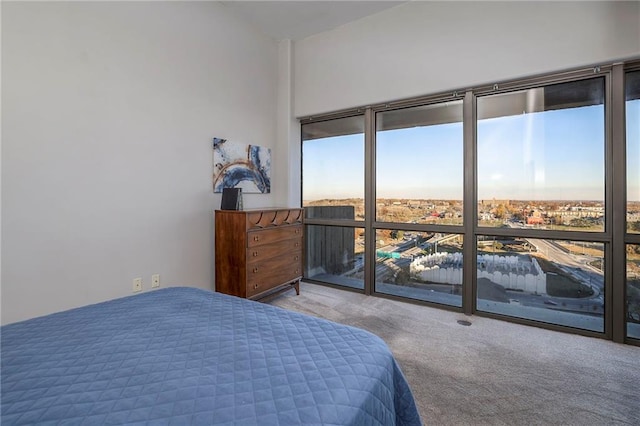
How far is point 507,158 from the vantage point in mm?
2902

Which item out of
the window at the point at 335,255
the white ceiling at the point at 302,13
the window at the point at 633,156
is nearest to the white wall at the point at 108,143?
the white ceiling at the point at 302,13

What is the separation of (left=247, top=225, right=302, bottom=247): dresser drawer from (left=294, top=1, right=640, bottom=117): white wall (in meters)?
1.63

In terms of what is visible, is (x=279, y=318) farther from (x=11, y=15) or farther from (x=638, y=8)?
(x=638, y=8)

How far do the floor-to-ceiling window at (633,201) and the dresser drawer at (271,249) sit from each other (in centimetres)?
303

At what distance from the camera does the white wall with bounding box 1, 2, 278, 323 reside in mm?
1930

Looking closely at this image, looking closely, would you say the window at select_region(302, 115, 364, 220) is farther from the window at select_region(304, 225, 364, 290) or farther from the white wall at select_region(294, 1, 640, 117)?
the white wall at select_region(294, 1, 640, 117)

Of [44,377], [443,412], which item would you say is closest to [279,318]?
[44,377]

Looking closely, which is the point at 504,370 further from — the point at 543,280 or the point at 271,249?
the point at 271,249

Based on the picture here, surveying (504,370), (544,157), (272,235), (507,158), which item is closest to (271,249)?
(272,235)

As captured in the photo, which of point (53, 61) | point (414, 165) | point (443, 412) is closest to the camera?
point (443, 412)

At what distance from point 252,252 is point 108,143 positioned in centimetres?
150

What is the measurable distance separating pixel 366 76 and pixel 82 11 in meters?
Result: 2.67

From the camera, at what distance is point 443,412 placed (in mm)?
1642

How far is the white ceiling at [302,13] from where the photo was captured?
3258 millimetres
